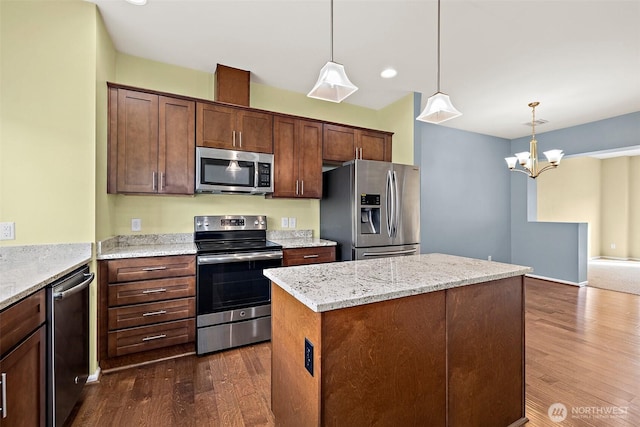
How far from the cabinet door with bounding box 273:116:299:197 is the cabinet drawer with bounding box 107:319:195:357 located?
5.08 feet

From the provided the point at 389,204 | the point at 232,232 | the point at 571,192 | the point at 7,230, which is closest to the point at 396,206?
the point at 389,204

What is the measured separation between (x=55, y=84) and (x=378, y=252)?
3.06m

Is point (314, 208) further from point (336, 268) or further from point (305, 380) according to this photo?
point (305, 380)

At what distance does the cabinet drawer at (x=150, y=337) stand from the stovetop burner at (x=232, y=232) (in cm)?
75

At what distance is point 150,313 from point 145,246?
2.29 ft

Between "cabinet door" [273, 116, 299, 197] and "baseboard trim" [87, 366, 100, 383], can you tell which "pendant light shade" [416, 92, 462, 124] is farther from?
"baseboard trim" [87, 366, 100, 383]

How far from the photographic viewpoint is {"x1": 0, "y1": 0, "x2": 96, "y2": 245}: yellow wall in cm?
188

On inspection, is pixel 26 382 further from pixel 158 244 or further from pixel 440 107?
pixel 440 107

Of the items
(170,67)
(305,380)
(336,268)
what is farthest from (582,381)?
(170,67)

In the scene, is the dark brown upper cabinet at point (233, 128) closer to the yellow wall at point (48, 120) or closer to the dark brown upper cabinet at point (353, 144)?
the dark brown upper cabinet at point (353, 144)

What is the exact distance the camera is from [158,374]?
7.22ft

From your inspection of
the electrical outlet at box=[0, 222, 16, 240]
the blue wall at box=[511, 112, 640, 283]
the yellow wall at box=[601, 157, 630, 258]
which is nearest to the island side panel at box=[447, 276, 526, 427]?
the electrical outlet at box=[0, 222, 16, 240]

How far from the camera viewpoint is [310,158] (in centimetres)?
329

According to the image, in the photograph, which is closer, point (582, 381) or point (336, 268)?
point (336, 268)
